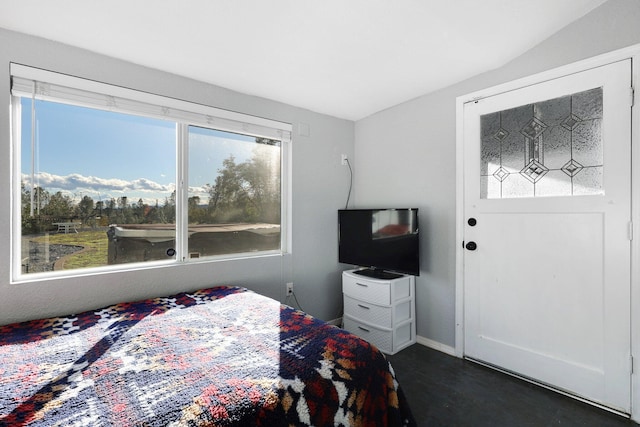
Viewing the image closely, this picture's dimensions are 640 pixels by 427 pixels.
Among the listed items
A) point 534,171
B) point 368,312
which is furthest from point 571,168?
point 368,312

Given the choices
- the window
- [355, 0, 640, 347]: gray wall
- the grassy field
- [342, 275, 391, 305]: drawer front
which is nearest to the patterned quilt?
the grassy field

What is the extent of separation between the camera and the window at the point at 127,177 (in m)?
1.88

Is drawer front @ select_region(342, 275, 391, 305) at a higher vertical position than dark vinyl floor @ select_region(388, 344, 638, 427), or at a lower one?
higher

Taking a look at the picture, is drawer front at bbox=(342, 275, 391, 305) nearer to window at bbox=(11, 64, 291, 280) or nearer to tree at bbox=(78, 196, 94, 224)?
window at bbox=(11, 64, 291, 280)

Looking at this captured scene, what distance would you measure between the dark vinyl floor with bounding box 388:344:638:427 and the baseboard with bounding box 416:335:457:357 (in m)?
0.14

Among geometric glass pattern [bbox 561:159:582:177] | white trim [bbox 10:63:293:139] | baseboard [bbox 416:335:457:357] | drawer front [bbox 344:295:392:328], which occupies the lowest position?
baseboard [bbox 416:335:457:357]

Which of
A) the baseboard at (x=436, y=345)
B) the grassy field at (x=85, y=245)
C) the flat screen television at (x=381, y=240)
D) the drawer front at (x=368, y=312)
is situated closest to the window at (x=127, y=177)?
the grassy field at (x=85, y=245)

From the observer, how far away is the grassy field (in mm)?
1991

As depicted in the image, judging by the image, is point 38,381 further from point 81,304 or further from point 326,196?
point 326,196

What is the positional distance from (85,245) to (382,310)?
2313 millimetres

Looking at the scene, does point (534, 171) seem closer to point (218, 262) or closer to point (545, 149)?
point (545, 149)

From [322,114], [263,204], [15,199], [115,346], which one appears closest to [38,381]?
[115,346]

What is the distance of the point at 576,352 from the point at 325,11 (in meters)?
2.65

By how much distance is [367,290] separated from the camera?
2.72m
